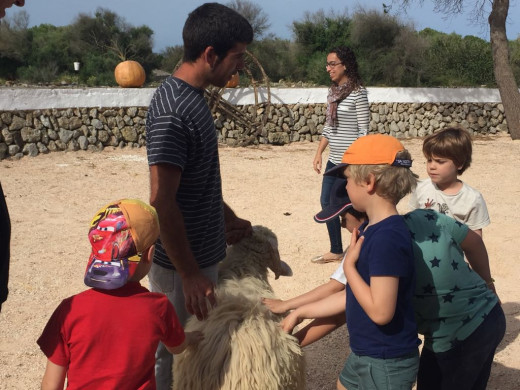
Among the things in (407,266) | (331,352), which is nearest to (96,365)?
(407,266)

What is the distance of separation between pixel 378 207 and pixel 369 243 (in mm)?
155

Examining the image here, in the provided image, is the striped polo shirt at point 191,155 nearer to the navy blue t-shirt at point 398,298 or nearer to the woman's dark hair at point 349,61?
the navy blue t-shirt at point 398,298

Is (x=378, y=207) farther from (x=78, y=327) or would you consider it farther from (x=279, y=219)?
(x=279, y=219)

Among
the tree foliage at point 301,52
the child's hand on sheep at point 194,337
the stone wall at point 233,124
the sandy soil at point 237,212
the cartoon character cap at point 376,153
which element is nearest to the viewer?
the cartoon character cap at point 376,153

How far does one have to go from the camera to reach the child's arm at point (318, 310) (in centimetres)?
261

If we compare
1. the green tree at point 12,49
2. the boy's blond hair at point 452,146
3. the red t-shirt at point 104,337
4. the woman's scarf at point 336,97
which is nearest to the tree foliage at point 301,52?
the green tree at point 12,49

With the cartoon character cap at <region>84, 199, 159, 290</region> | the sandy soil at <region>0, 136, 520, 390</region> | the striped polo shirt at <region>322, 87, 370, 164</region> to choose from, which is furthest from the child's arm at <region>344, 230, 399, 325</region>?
the striped polo shirt at <region>322, 87, 370, 164</region>

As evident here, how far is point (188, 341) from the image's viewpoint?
2428 mm

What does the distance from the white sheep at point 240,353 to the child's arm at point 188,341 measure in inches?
1.0

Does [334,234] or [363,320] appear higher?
[363,320]

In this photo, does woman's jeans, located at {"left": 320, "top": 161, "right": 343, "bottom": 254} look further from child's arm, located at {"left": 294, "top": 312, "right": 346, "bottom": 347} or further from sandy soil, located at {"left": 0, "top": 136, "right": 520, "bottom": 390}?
child's arm, located at {"left": 294, "top": 312, "right": 346, "bottom": 347}

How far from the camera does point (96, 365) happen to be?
6.73 ft

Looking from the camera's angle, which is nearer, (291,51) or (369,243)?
(369,243)

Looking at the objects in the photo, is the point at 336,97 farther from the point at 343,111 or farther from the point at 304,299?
the point at 304,299
